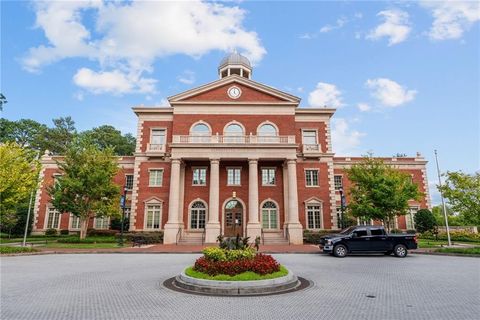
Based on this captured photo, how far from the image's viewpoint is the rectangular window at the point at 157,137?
3244cm

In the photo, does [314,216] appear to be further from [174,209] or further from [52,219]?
[52,219]

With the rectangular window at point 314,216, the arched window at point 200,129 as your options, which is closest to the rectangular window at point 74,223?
the arched window at point 200,129

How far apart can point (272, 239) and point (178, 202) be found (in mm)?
9444

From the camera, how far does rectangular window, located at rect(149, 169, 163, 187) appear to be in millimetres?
31092

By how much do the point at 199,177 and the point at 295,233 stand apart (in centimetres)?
1104

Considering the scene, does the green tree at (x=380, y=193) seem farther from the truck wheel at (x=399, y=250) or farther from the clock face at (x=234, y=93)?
the clock face at (x=234, y=93)

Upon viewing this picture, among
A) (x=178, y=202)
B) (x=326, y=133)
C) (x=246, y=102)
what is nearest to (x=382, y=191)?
(x=326, y=133)

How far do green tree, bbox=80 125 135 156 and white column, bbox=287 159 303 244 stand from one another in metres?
42.0

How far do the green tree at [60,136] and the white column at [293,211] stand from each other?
45.0m

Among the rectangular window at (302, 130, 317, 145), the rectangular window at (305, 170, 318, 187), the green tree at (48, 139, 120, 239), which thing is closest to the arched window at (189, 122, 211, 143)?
the green tree at (48, 139, 120, 239)

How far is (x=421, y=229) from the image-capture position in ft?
106

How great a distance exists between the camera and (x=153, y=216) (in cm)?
3023

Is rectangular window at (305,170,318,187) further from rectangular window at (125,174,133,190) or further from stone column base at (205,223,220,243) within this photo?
rectangular window at (125,174,133,190)

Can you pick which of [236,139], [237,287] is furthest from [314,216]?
[237,287]
